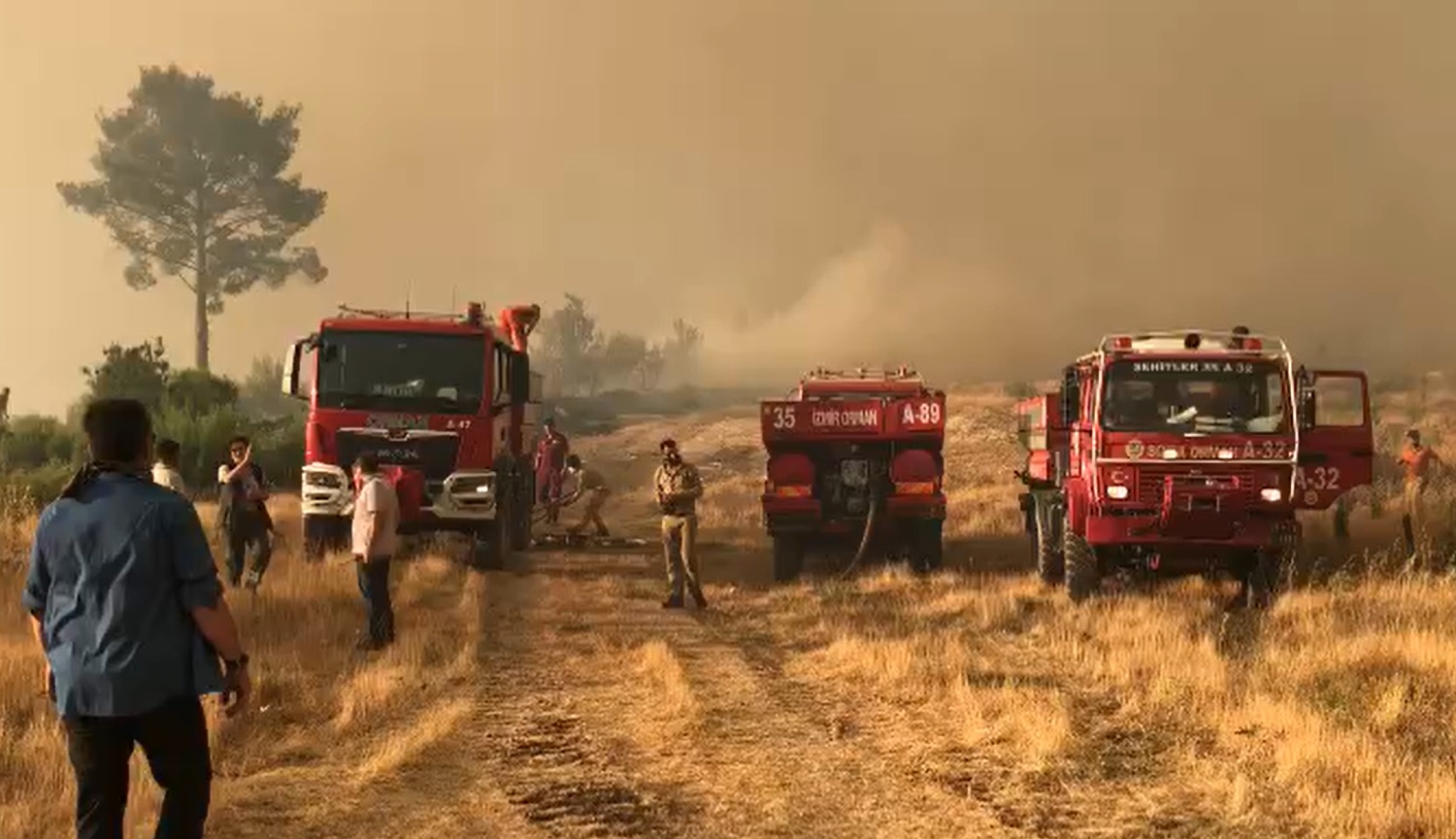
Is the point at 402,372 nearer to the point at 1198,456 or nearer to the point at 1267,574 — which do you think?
the point at 1198,456

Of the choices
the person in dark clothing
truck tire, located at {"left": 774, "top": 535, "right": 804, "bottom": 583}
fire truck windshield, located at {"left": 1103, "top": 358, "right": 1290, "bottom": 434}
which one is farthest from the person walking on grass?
fire truck windshield, located at {"left": 1103, "top": 358, "right": 1290, "bottom": 434}

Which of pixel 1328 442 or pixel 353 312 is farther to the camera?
pixel 353 312

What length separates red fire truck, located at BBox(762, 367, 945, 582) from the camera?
616 inches

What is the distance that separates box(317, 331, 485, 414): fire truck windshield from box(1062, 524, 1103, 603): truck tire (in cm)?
704

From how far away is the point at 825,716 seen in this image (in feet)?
28.2

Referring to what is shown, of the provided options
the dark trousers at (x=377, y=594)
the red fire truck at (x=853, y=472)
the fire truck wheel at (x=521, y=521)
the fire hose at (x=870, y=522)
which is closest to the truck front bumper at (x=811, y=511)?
the red fire truck at (x=853, y=472)

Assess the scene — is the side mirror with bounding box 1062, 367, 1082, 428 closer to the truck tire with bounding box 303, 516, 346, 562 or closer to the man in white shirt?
the man in white shirt

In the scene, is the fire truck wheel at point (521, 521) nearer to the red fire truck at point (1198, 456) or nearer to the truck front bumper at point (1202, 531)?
the red fire truck at point (1198, 456)

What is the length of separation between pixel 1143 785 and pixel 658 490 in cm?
734

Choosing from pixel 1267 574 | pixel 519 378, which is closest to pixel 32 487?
pixel 519 378

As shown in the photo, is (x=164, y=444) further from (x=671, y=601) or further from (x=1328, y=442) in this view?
(x=1328, y=442)

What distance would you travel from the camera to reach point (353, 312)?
1606 cm

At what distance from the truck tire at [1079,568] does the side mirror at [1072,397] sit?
46.7 inches

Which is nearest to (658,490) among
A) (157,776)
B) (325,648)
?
(325,648)
